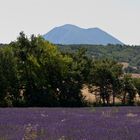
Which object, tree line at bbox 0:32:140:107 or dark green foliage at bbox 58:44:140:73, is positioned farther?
dark green foliage at bbox 58:44:140:73

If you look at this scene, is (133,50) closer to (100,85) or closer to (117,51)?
(117,51)

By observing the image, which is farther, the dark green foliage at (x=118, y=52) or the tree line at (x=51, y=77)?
the dark green foliage at (x=118, y=52)

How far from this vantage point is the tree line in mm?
45828

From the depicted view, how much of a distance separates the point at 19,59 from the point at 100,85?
9.16 meters

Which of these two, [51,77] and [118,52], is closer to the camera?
[51,77]

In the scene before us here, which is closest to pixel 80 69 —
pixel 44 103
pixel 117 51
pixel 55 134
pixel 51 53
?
pixel 51 53

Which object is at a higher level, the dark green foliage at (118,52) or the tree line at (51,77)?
the dark green foliage at (118,52)

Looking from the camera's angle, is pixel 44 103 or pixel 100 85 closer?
pixel 44 103

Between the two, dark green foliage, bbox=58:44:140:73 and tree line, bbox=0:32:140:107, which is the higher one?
dark green foliage, bbox=58:44:140:73

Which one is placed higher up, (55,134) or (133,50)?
(133,50)

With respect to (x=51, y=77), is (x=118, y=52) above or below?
above

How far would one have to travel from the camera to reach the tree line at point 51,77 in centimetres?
4583

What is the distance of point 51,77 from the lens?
48.8m

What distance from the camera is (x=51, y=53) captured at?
49.1 meters
